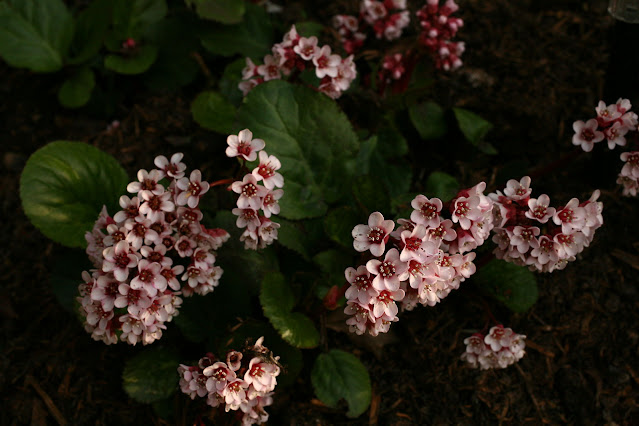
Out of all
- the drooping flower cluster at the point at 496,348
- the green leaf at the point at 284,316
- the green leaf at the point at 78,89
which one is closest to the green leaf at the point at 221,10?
the green leaf at the point at 78,89

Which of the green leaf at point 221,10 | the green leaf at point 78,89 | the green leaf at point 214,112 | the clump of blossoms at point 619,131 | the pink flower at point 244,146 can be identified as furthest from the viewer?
the green leaf at point 78,89

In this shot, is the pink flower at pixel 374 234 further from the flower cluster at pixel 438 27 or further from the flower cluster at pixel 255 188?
the flower cluster at pixel 438 27

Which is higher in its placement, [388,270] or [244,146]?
[244,146]

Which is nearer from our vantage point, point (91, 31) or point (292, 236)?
point (292, 236)

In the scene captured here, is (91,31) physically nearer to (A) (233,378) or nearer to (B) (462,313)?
(A) (233,378)

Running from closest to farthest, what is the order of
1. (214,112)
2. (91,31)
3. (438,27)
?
(214,112) → (438,27) → (91,31)

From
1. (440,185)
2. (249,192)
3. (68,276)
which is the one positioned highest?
(249,192)

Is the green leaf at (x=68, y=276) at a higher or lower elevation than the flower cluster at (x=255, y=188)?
lower

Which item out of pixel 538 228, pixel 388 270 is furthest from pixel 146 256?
pixel 538 228
